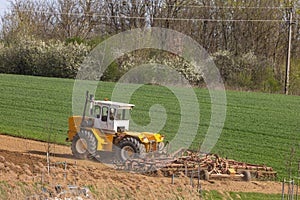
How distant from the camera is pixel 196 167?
1384cm

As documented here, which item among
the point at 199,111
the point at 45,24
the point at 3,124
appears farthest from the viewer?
the point at 45,24

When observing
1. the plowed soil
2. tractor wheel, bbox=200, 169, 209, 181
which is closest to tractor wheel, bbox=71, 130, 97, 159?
the plowed soil

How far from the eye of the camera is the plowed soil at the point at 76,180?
26.9 ft

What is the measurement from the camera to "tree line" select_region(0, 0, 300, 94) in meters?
43.3

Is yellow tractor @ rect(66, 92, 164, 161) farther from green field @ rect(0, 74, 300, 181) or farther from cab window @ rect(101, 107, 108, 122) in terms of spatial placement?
green field @ rect(0, 74, 300, 181)

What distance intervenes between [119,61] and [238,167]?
2891cm

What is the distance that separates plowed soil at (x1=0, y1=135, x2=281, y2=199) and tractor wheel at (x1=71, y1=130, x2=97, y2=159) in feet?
0.72

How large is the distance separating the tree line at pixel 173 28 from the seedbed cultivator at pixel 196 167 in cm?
2633

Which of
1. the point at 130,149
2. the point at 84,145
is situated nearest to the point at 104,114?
the point at 84,145

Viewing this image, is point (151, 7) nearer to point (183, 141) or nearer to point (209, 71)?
point (209, 71)

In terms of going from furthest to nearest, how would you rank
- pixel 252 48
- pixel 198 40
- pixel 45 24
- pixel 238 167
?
pixel 45 24 < pixel 198 40 < pixel 252 48 < pixel 238 167

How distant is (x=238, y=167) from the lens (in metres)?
14.5

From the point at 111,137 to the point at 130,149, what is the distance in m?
0.66

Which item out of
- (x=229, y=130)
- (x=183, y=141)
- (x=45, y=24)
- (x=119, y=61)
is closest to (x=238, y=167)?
(x=183, y=141)
